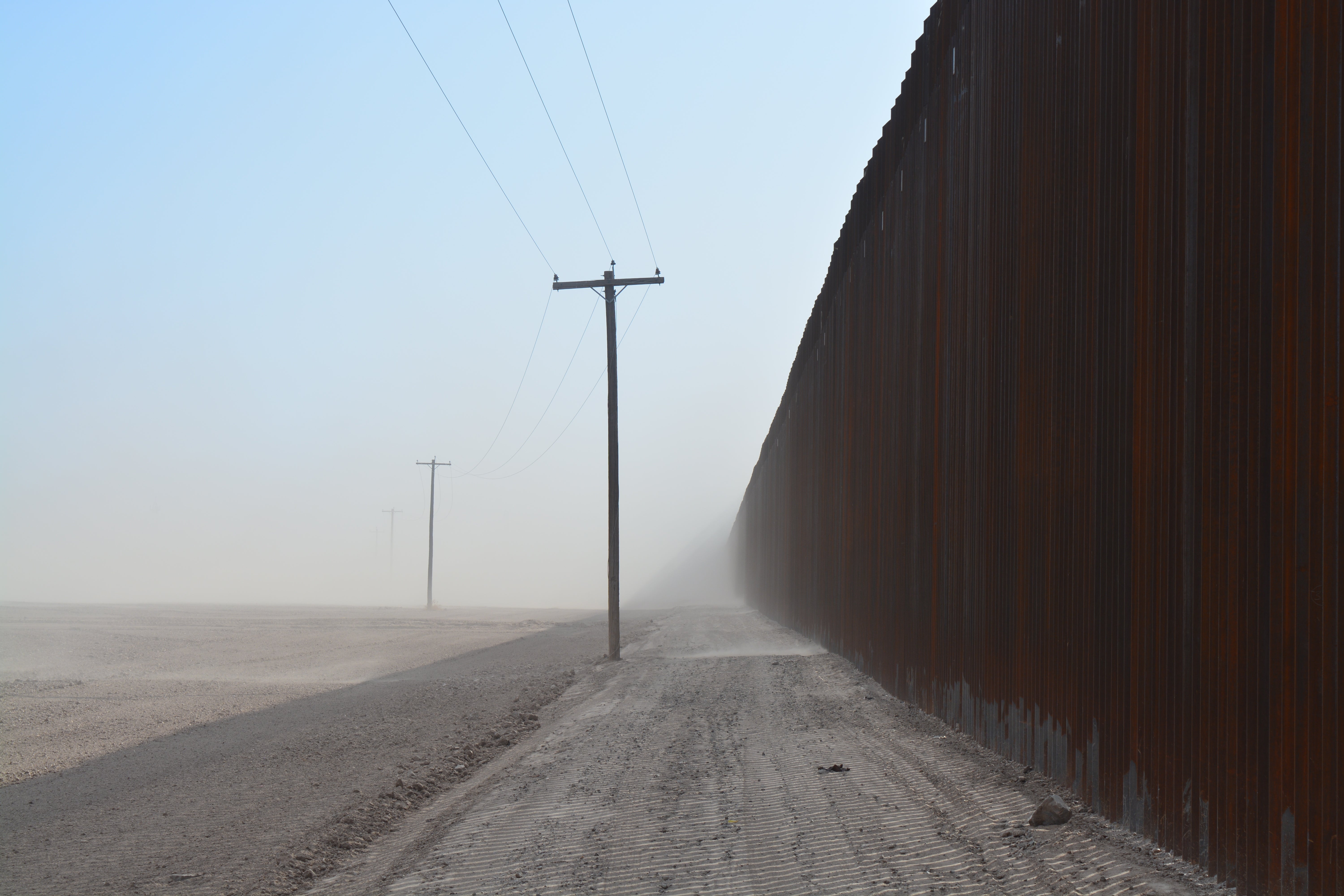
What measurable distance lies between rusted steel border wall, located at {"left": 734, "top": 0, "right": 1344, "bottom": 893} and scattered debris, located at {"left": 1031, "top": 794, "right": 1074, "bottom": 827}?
0.85 ft

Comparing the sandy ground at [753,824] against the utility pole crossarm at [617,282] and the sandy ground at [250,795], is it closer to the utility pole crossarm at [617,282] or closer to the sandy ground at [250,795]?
the sandy ground at [250,795]

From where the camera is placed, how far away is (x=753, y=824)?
20.8 feet

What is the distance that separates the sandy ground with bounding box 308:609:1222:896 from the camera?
202 inches

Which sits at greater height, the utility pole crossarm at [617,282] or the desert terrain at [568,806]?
the utility pole crossarm at [617,282]

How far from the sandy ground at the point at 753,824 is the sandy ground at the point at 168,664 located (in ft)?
17.7

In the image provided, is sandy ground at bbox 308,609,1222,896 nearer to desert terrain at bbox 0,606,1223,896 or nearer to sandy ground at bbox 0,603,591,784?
desert terrain at bbox 0,606,1223,896

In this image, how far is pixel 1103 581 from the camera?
6051 millimetres

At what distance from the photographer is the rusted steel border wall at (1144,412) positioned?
3.96 metres

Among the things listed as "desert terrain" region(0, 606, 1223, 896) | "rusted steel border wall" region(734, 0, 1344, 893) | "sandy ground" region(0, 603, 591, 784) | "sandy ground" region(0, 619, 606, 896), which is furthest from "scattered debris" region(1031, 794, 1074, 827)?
"sandy ground" region(0, 603, 591, 784)

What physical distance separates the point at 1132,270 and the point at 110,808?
8452mm

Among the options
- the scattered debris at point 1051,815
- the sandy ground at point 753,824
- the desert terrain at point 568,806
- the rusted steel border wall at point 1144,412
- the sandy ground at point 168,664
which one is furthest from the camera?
the sandy ground at point 168,664

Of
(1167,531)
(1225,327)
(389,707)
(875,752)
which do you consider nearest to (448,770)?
(875,752)

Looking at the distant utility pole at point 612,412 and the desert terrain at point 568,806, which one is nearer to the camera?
the desert terrain at point 568,806

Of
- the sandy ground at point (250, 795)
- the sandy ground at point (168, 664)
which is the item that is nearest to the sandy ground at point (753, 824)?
the sandy ground at point (250, 795)
